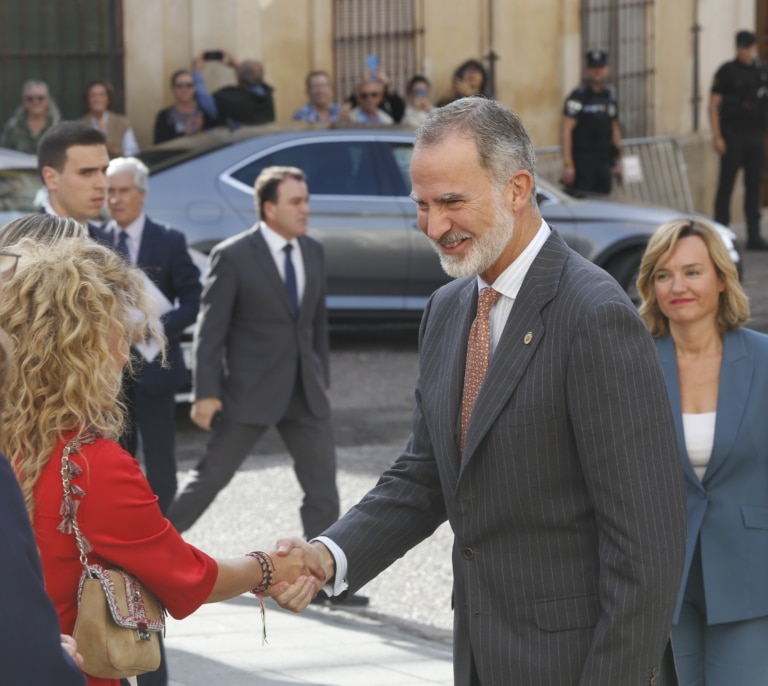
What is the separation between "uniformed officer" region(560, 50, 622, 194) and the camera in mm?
17516

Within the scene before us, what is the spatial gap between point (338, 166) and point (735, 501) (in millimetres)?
9213

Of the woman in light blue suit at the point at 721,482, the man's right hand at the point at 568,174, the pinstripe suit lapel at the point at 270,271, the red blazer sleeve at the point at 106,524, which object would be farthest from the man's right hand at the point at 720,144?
the red blazer sleeve at the point at 106,524

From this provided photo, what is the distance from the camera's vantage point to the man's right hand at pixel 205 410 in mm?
7906

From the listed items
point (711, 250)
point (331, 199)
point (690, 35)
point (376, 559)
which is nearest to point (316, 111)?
point (331, 199)

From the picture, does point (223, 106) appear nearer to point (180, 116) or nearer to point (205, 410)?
point (180, 116)

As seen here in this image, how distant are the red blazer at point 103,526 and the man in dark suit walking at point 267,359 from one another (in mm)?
4375

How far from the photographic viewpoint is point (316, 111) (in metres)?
17.4

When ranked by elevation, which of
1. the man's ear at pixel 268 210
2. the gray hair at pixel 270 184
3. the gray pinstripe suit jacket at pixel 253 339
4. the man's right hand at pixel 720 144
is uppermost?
the gray hair at pixel 270 184

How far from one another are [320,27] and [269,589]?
16307 mm

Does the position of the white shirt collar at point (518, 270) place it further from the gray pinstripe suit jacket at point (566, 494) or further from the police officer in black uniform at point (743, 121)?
the police officer in black uniform at point (743, 121)

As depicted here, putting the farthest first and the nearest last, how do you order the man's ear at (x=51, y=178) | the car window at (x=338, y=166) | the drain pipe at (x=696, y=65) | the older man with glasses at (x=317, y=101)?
the drain pipe at (x=696, y=65) → the older man with glasses at (x=317, y=101) → the car window at (x=338, y=166) → the man's ear at (x=51, y=178)

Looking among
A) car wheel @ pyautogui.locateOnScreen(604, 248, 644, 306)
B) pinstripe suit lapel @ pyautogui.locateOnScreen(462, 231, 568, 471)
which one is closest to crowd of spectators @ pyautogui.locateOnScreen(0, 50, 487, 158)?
car wheel @ pyautogui.locateOnScreen(604, 248, 644, 306)

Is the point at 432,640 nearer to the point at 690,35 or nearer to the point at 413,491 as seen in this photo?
the point at 413,491

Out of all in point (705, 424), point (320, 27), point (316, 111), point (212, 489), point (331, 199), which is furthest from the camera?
point (320, 27)
